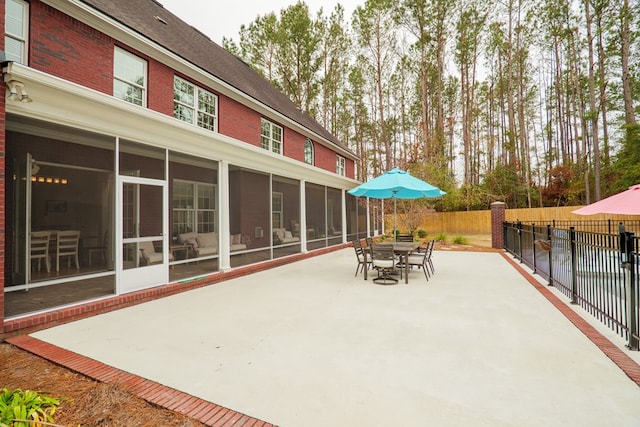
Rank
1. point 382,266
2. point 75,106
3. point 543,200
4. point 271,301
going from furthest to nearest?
point 543,200 < point 382,266 < point 271,301 < point 75,106

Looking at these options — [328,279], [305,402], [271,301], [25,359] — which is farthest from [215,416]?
[328,279]

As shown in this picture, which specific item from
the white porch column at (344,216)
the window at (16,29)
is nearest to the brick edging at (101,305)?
the window at (16,29)

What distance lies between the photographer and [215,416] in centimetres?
230

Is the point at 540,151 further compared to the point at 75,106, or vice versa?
the point at 540,151

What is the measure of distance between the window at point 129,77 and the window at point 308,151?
8383 mm

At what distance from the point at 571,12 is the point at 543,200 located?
40.8 ft

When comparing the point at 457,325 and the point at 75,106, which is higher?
the point at 75,106

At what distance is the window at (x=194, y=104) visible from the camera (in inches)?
322

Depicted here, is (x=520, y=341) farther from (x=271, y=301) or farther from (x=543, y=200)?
(x=543, y=200)

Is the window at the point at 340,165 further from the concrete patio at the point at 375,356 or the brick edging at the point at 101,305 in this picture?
the concrete patio at the point at 375,356

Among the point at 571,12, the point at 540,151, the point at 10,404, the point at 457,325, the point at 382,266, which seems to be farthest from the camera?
the point at 540,151

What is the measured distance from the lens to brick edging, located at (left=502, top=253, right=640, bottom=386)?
114 inches

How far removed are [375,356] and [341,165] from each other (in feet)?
56.3

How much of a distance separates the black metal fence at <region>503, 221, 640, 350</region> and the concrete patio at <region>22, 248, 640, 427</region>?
27cm
